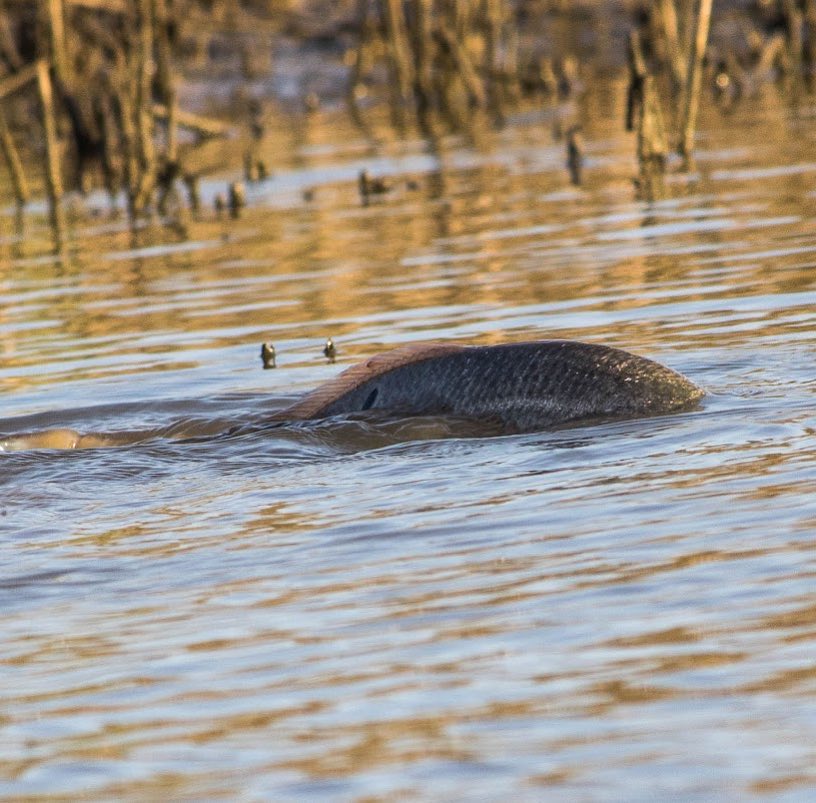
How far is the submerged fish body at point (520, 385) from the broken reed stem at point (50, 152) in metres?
8.10

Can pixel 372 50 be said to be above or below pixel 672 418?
above

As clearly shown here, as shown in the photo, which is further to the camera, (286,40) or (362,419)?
(286,40)

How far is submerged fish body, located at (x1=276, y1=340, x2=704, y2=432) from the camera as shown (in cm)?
679

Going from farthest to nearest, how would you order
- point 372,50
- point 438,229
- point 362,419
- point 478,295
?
point 372,50 → point 438,229 → point 478,295 → point 362,419

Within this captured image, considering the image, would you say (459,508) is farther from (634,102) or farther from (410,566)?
(634,102)

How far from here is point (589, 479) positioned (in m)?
5.80

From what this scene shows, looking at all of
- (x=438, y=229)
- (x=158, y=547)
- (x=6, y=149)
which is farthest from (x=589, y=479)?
(x=6, y=149)

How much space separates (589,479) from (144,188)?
34.1 ft

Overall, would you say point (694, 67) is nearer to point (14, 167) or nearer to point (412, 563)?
point (14, 167)

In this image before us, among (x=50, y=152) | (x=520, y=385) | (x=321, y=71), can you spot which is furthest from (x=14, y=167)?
(x=321, y=71)

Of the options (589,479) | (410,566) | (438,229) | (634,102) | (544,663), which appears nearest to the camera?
(544,663)

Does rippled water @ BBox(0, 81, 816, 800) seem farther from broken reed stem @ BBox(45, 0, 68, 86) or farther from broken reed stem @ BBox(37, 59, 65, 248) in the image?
broken reed stem @ BBox(45, 0, 68, 86)

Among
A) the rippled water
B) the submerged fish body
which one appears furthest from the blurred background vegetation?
the submerged fish body

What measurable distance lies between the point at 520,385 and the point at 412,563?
2.02m
